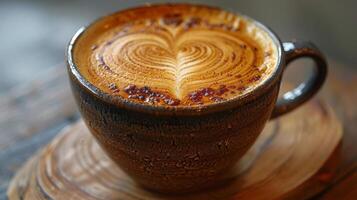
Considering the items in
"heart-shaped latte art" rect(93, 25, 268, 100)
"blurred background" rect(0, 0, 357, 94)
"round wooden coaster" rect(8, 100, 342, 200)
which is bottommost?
"blurred background" rect(0, 0, 357, 94)

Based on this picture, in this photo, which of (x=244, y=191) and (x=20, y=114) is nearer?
(x=244, y=191)

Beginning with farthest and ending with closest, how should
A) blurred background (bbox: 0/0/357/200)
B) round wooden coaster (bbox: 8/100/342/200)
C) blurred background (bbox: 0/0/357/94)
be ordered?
blurred background (bbox: 0/0/357/94) → blurred background (bbox: 0/0/357/200) → round wooden coaster (bbox: 8/100/342/200)

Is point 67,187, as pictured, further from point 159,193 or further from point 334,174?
point 334,174

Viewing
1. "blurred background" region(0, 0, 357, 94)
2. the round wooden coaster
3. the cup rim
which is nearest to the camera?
the cup rim

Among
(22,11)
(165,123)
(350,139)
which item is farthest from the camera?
(22,11)

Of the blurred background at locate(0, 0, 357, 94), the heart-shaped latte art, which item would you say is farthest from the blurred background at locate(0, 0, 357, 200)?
the heart-shaped latte art

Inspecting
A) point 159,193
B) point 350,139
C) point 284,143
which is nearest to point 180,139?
point 159,193

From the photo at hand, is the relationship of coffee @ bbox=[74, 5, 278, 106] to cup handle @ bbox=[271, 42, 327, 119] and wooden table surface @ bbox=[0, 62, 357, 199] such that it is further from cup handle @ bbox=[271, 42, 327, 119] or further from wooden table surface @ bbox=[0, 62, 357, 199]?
wooden table surface @ bbox=[0, 62, 357, 199]

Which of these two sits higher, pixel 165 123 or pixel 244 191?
pixel 165 123
